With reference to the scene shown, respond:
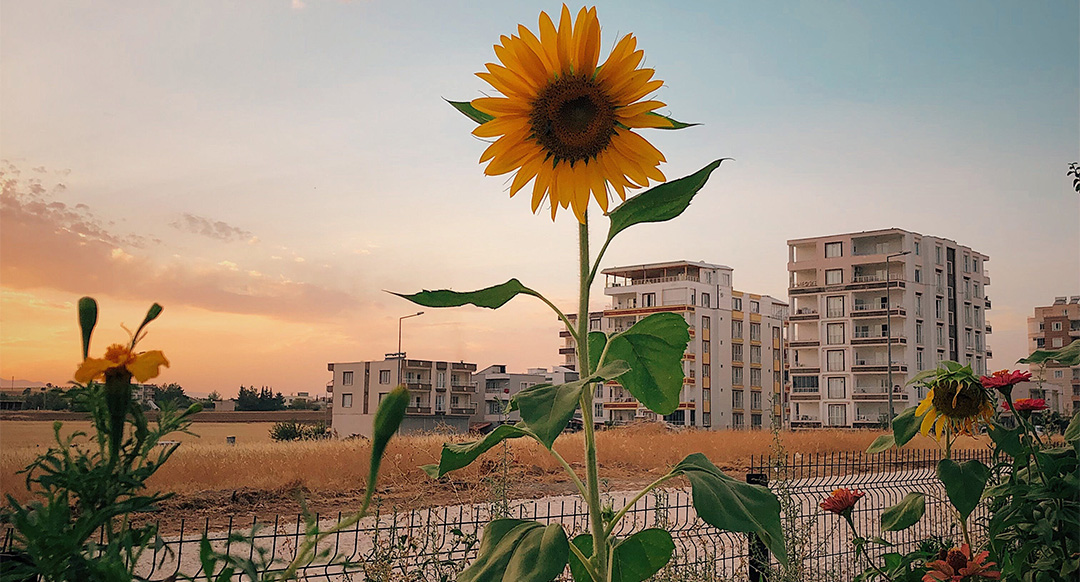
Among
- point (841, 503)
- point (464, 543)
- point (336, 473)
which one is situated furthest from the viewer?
point (336, 473)

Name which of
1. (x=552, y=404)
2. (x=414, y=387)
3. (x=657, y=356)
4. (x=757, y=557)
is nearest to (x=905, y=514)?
(x=657, y=356)

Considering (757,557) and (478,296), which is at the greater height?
(478,296)

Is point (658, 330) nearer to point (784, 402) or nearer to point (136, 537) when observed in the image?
point (136, 537)

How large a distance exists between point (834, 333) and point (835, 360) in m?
1.32

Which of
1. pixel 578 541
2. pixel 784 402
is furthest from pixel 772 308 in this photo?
pixel 578 541

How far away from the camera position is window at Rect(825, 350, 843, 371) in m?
40.4

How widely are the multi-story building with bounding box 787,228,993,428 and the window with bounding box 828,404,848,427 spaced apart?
0.05m

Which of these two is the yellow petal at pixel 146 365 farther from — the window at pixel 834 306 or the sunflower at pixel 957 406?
the window at pixel 834 306

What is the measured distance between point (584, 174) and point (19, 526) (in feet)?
2.24

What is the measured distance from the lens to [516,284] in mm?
916

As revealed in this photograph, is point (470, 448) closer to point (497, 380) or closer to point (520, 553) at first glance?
point (520, 553)

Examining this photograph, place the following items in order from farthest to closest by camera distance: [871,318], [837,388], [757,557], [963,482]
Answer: [837,388], [871,318], [757,557], [963,482]

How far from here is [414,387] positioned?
44938 millimetres

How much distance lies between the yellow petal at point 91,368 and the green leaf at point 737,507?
21.3 inches
